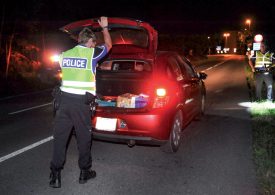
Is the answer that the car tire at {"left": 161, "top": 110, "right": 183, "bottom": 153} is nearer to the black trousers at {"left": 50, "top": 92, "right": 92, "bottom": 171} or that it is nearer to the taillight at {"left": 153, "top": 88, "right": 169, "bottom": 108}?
the taillight at {"left": 153, "top": 88, "right": 169, "bottom": 108}

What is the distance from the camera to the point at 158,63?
6328 mm

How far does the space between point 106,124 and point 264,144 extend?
9.12 feet

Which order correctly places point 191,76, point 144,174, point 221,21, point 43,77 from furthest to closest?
point 221,21 → point 43,77 → point 191,76 → point 144,174

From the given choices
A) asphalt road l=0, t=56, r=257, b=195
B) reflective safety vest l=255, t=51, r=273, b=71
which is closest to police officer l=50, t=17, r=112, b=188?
asphalt road l=0, t=56, r=257, b=195

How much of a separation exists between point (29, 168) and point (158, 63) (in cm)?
258

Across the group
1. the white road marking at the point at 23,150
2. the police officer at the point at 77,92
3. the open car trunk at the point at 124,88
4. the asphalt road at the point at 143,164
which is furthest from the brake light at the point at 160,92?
the white road marking at the point at 23,150

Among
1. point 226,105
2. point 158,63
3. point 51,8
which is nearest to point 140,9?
point 51,8

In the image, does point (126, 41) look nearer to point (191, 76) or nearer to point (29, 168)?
point (191, 76)

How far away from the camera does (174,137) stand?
6461mm

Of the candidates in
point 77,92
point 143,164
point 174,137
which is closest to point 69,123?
point 77,92

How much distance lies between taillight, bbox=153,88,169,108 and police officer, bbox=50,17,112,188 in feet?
4.68

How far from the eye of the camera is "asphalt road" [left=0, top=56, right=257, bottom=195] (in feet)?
15.8

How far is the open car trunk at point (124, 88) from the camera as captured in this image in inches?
237

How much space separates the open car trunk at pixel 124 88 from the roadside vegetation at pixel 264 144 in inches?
76.1
